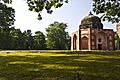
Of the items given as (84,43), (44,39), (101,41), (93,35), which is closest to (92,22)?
(93,35)

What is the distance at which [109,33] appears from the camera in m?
58.8

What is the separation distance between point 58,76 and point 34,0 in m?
12.2

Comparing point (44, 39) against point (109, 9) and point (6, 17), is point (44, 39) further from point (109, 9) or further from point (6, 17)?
point (109, 9)

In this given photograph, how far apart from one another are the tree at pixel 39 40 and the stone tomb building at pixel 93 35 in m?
26.5

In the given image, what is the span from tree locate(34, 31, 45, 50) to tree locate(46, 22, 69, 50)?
6.72ft

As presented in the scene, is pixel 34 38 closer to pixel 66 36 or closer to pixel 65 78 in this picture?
pixel 66 36

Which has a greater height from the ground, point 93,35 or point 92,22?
point 92,22

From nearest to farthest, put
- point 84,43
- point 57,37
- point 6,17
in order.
→ point 6,17 < point 84,43 < point 57,37

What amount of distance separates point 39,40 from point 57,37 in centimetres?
662

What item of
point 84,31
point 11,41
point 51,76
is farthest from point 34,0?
point 11,41

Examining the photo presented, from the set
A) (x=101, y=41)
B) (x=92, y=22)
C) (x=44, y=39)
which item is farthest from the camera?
(x=44, y=39)

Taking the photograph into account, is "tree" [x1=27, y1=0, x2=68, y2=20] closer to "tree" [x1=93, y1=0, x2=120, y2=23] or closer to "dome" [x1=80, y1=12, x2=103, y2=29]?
"tree" [x1=93, y1=0, x2=120, y2=23]

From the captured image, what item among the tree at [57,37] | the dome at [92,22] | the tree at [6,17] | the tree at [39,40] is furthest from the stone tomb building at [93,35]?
the tree at [39,40]

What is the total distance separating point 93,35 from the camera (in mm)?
57250
